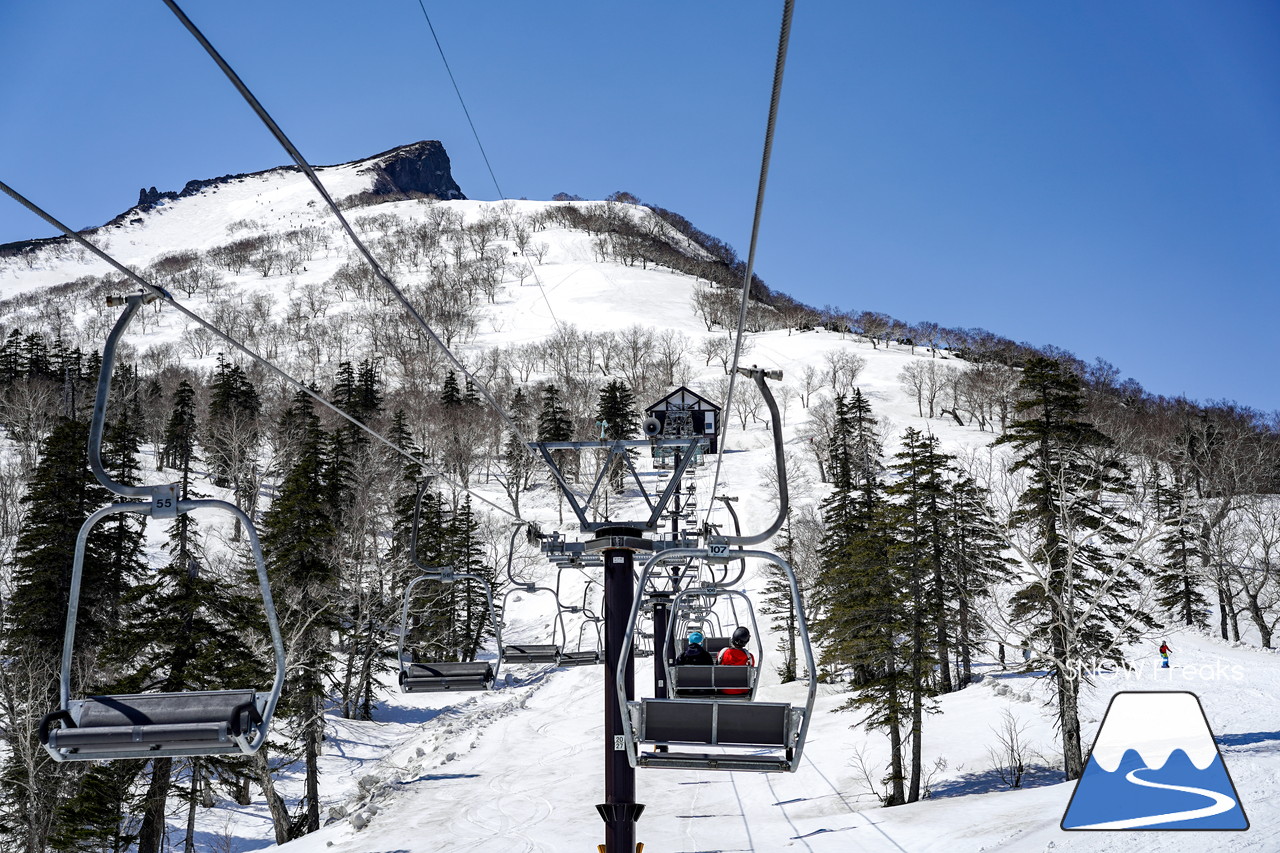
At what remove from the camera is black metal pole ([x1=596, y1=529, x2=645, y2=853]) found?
1117 cm

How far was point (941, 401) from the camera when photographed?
11262cm

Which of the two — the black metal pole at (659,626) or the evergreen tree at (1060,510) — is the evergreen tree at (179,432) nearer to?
the black metal pole at (659,626)

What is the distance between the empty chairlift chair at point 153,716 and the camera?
6.11 meters

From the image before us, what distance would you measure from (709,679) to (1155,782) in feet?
35.3

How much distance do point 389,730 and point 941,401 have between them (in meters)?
91.5

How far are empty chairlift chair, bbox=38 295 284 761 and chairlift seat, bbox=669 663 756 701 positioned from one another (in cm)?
560

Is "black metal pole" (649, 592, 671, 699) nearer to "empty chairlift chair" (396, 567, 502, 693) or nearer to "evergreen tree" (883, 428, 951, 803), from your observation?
"empty chairlift chair" (396, 567, 502, 693)

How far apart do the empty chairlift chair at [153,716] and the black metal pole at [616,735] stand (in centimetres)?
537

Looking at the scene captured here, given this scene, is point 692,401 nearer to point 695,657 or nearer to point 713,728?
point 695,657

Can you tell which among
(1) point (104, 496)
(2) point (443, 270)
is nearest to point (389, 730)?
(1) point (104, 496)

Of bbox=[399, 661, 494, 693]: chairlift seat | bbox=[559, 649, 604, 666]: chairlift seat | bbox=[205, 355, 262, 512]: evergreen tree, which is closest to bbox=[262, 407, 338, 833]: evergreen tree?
bbox=[559, 649, 604, 666]: chairlift seat

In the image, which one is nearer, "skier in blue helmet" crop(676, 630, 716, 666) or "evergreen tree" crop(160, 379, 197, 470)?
"skier in blue helmet" crop(676, 630, 716, 666)

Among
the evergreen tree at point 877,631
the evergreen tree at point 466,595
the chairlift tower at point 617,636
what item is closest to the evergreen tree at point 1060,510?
the evergreen tree at point 877,631

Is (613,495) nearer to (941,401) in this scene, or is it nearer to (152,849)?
(941,401)
